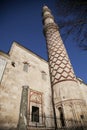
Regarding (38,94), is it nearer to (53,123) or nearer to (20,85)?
(20,85)

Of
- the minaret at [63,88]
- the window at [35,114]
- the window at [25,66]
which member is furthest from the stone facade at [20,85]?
the minaret at [63,88]

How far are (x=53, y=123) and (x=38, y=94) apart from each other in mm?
2389

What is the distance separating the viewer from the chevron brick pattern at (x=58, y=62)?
9.44 metres

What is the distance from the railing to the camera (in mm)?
6780

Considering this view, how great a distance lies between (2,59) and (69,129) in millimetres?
6700

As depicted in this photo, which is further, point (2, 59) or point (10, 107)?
point (2, 59)

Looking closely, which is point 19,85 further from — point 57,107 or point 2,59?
point 57,107

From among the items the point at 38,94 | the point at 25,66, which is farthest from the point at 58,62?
the point at 38,94

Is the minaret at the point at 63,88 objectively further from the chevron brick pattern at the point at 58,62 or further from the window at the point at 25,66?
the window at the point at 25,66

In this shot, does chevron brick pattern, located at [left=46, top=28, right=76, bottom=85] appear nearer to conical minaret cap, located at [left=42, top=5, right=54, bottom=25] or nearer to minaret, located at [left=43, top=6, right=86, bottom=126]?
minaret, located at [left=43, top=6, right=86, bottom=126]

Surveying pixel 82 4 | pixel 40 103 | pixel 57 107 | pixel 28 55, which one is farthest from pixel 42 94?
pixel 82 4

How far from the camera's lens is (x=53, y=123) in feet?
26.8

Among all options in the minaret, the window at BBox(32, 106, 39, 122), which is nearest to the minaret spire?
the minaret

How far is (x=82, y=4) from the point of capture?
407 centimetres
